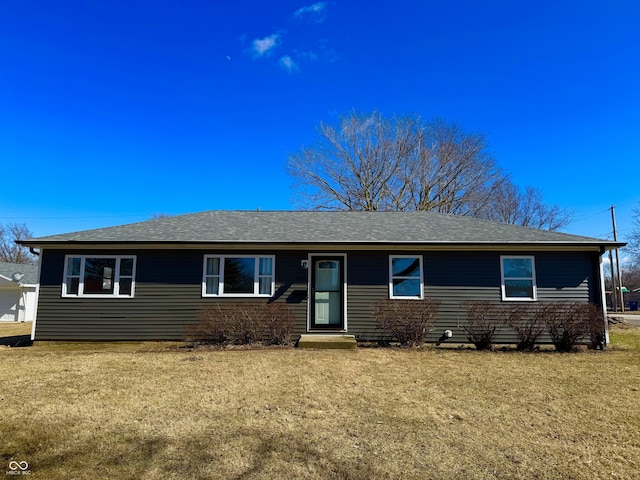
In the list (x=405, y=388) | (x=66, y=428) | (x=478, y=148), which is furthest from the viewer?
(x=478, y=148)

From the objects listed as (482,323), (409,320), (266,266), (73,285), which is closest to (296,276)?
(266,266)

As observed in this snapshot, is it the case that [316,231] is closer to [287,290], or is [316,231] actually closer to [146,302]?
[287,290]

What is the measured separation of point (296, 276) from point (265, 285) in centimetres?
84

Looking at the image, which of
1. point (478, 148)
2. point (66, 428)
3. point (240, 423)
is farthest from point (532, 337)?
point (478, 148)

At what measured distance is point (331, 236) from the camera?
10.5 m

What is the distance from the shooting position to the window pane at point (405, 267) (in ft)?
33.3

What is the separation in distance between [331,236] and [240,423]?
22.0ft

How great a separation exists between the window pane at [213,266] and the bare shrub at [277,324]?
5.66ft

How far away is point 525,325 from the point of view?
30.4 feet

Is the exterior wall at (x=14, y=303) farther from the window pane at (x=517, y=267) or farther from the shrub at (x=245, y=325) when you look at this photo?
the window pane at (x=517, y=267)

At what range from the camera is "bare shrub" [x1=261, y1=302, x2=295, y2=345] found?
30.3 ft

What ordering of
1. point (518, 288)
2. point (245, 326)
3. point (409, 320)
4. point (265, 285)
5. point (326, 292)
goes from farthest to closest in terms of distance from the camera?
1. point (326, 292)
2. point (265, 285)
3. point (518, 288)
4. point (245, 326)
5. point (409, 320)

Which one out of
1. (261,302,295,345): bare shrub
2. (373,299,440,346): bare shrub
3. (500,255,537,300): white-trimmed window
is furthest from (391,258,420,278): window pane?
(261,302,295,345): bare shrub

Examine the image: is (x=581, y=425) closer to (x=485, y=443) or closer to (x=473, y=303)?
(x=485, y=443)
